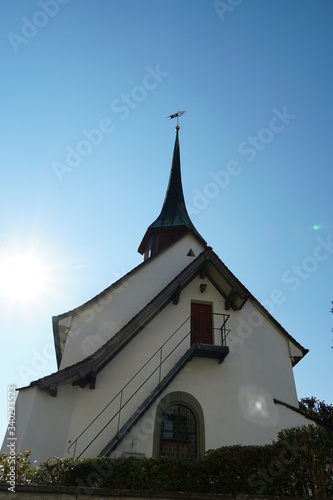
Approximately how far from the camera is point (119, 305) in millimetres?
14812

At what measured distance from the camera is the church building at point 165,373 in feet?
38.1

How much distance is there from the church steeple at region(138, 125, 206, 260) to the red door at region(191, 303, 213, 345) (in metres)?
3.69

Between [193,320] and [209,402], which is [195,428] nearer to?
[209,402]

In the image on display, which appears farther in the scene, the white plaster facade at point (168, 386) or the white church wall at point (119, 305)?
the white church wall at point (119, 305)

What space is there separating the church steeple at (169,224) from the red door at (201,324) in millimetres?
3688

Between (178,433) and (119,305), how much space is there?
4.96 meters

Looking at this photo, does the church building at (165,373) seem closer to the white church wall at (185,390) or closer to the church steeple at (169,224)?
the white church wall at (185,390)

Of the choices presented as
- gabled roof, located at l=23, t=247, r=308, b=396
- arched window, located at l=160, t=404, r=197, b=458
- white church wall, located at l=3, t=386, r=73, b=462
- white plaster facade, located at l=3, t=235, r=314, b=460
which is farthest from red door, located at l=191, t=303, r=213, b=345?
white church wall, located at l=3, t=386, r=73, b=462

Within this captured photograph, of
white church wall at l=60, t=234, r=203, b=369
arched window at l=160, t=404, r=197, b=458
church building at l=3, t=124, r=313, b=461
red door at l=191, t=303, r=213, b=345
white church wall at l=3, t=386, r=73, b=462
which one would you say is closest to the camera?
white church wall at l=3, t=386, r=73, b=462

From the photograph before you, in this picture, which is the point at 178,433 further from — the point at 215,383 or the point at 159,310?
the point at 159,310

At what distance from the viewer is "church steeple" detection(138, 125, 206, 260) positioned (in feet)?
67.9

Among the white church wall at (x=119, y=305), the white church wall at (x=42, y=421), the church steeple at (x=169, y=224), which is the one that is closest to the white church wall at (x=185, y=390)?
the white church wall at (x=42, y=421)

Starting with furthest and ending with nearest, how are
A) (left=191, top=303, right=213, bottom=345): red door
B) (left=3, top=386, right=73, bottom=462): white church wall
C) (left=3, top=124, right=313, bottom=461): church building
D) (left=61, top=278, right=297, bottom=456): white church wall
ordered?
(left=191, top=303, right=213, bottom=345): red door, (left=61, top=278, right=297, bottom=456): white church wall, (left=3, top=124, right=313, bottom=461): church building, (left=3, top=386, right=73, bottom=462): white church wall

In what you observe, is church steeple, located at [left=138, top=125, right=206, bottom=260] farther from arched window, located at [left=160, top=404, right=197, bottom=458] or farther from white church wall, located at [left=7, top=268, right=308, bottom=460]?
arched window, located at [left=160, top=404, right=197, bottom=458]
